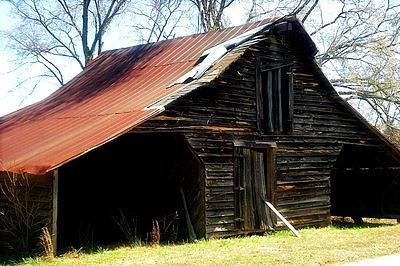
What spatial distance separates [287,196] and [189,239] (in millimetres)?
3689

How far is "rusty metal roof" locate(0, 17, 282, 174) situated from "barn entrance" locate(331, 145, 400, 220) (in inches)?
256

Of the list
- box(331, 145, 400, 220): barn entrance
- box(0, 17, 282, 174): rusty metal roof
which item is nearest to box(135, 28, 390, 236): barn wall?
box(0, 17, 282, 174): rusty metal roof

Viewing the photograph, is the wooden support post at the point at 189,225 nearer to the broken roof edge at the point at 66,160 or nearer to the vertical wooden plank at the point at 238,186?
the vertical wooden plank at the point at 238,186

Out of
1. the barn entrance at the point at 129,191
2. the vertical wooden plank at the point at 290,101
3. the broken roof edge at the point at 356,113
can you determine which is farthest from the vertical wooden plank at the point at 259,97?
the barn entrance at the point at 129,191

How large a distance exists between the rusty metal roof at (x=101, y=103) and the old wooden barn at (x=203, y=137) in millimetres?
65

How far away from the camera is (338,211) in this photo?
22.4 metres

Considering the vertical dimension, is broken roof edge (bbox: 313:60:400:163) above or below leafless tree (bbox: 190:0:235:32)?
below

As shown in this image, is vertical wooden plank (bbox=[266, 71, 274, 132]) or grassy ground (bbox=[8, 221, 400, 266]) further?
vertical wooden plank (bbox=[266, 71, 274, 132])

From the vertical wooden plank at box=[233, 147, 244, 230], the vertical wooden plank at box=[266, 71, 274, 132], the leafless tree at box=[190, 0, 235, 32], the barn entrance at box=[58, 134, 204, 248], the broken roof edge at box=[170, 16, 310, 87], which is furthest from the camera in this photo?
the leafless tree at box=[190, 0, 235, 32]

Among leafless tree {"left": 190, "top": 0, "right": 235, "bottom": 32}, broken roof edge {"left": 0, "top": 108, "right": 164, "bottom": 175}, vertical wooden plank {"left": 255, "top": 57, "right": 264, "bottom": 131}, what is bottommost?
broken roof edge {"left": 0, "top": 108, "right": 164, "bottom": 175}

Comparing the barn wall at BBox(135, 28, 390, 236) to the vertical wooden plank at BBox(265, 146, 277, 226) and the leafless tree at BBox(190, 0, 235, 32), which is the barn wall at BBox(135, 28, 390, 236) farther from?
the leafless tree at BBox(190, 0, 235, 32)

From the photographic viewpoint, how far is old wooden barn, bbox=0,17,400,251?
47.9 feet

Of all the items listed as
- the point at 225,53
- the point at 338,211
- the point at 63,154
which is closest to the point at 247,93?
the point at 225,53

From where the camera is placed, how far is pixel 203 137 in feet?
48.7
